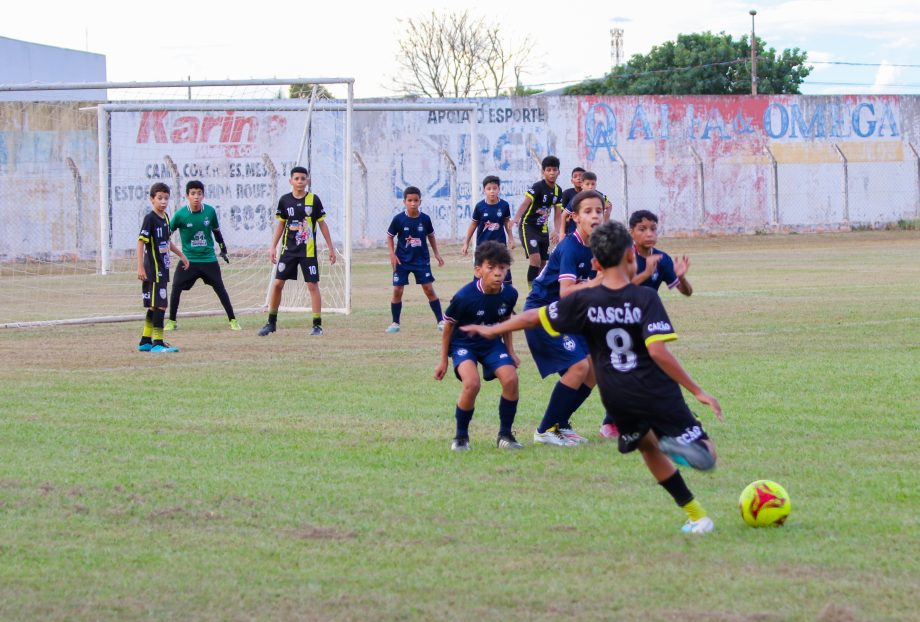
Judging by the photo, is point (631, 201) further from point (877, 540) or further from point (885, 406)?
point (877, 540)

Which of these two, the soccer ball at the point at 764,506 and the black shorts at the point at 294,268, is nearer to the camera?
the soccer ball at the point at 764,506

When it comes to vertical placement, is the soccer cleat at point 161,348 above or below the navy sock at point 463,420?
above

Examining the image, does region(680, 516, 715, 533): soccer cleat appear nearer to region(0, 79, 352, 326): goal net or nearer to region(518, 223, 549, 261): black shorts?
region(518, 223, 549, 261): black shorts

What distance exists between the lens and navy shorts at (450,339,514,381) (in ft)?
25.0

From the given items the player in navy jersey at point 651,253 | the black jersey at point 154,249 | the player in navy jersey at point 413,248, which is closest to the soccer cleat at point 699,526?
the player in navy jersey at point 651,253

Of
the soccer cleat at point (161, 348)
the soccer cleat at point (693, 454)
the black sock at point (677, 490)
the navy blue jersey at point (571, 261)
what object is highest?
the navy blue jersey at point (571, 261)

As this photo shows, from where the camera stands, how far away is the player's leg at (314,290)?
14703 mm

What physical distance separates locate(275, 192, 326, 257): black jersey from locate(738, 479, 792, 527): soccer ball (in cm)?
1024

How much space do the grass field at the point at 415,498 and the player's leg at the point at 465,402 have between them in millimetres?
108

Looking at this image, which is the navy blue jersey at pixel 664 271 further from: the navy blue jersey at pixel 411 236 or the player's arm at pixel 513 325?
the navy blue jersey at pixel 411 236

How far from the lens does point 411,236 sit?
15.4 metres

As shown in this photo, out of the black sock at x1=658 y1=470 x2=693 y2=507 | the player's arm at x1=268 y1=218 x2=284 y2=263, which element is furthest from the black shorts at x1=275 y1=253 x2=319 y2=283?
the black sock at x1=658 y1=470 x2=693 y2=507

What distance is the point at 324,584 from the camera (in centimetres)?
478

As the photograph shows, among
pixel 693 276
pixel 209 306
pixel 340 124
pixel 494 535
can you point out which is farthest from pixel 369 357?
pixel 340 124
